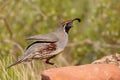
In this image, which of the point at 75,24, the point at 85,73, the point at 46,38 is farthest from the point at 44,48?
the point at 75,24

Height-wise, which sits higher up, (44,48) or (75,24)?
(44,48)

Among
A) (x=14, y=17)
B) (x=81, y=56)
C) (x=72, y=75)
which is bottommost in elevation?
(x=81, y=56)

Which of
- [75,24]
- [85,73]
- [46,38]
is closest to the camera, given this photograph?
[85,73]

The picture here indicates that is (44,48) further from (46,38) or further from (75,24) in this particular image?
(75,24)

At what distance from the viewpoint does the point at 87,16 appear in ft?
51.4

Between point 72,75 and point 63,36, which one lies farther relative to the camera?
point 63,36

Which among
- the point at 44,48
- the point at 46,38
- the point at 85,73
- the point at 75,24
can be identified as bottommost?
the point at 75,24

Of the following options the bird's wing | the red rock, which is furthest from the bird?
the red rock

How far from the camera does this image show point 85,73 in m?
6.71

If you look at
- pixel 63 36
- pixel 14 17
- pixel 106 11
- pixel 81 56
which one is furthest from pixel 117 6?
pixel 63 36

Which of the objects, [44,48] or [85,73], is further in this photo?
[44,48]

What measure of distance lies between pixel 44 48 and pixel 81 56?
7186 millimetres

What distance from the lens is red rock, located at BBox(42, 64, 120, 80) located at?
21.8 feet

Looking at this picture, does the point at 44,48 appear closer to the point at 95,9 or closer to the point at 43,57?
the point at 43,57
